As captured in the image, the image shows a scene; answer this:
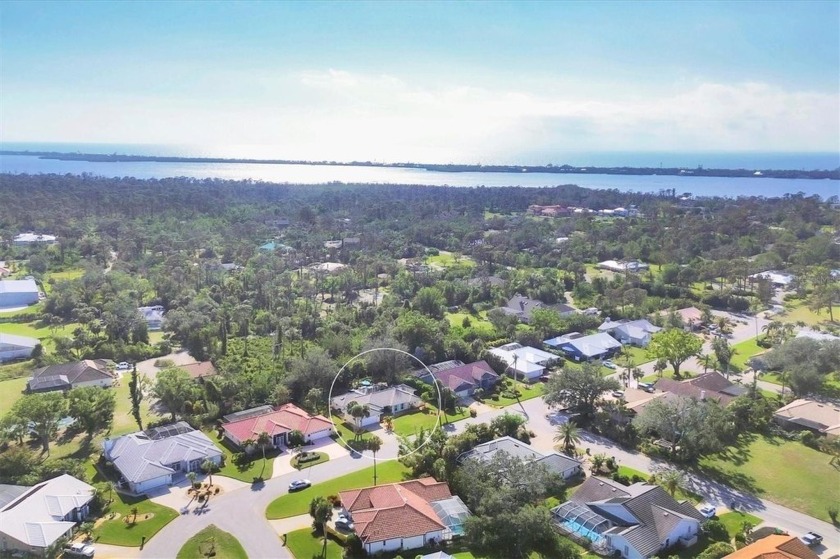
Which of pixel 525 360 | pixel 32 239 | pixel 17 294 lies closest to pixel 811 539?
pixel 525 360

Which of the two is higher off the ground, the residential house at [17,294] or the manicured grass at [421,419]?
the residential house at [17,294]

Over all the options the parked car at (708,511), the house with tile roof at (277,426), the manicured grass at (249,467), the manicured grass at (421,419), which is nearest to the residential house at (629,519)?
the parked car at (708,511)

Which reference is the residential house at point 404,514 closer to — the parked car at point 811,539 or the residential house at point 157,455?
the residential house at point 157,455

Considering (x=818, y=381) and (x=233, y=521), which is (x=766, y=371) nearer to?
(x=818, y=381)

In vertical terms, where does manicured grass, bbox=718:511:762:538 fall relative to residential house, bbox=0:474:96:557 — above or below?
below

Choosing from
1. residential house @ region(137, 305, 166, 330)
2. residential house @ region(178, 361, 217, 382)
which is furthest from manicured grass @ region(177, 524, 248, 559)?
residential house @ region(137, 305, 166, 330)

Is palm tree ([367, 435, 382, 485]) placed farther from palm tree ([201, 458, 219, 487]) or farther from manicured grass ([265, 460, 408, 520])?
palm tree ([201, 458, 219, 487])
